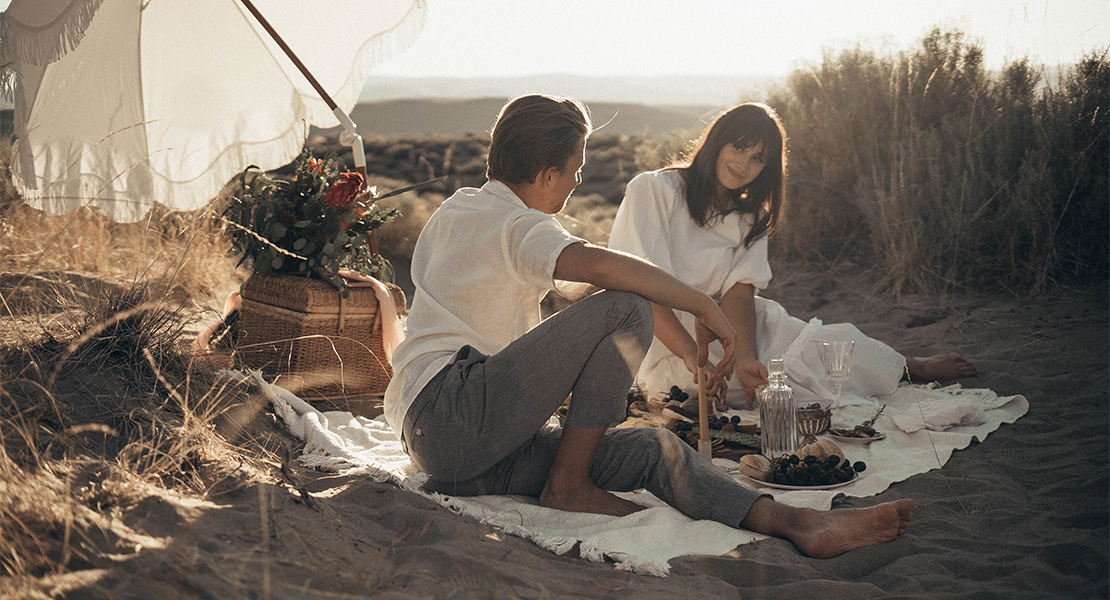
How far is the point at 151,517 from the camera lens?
1783 millimetres

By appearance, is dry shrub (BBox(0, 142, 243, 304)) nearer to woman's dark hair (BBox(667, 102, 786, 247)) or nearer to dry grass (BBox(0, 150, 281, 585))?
dry grass (BBox(0, 150, 281, 585))

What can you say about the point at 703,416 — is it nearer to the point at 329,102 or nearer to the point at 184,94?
the point at 329,102

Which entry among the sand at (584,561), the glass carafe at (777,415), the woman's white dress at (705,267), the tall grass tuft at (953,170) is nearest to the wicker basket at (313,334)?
the sand at (584,561)

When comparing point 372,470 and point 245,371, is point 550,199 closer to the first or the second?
point 372,470

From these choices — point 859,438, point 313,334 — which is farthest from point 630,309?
point 313,334

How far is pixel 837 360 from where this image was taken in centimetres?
341

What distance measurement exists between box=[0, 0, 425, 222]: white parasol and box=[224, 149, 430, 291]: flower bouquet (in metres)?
0.42

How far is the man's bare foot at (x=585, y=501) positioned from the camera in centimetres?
242

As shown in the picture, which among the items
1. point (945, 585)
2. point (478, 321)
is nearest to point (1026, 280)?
point (945, 585)

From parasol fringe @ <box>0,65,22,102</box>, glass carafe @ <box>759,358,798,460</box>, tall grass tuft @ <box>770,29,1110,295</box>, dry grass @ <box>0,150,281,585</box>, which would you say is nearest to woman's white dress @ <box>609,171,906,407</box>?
glass carafe @ <box>759,358,798,460</box>

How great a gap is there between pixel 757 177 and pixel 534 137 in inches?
65.7

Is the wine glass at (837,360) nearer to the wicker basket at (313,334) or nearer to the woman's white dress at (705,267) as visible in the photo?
the woman's white dress at (705,267)

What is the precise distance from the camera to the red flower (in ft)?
12.7

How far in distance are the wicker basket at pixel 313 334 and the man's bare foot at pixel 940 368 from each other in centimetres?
257
